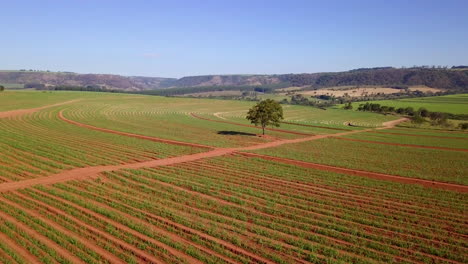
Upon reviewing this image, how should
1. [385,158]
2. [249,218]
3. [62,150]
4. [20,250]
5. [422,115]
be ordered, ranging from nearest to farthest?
[20,250] → [249,218] → [62,150] → [385,158] → [422,115]

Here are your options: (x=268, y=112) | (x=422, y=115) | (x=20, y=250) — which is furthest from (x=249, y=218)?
(x=422, y=115)

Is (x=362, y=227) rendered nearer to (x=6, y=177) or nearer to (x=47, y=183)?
(x=47, y=183)

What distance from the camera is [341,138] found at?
6231cm

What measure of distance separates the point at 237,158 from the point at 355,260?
79.6 feet

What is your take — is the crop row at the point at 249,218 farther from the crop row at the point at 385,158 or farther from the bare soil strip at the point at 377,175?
the crop row at the point at 385,158

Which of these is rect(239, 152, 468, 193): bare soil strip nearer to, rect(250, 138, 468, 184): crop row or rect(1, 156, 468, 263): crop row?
rect(250, 138, 468, 184): crop row

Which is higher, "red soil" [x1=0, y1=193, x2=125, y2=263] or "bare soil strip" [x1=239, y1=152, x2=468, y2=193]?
"red soil" [x1=0, y1=193, x2=125, y2=263]

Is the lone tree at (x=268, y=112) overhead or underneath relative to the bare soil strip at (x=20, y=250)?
overhead

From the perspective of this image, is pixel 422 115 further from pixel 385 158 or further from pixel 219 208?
pixel 219 208

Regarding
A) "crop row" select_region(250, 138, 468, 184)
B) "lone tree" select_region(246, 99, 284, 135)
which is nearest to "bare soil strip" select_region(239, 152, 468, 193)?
"crop row" select_region(250, 138, 468, 184)

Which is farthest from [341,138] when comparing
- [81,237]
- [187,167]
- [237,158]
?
[81,237]

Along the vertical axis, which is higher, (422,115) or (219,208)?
(219,208)

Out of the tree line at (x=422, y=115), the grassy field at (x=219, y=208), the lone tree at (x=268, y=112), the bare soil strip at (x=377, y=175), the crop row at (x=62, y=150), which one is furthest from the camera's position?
the tree line at (x=422, y=115)

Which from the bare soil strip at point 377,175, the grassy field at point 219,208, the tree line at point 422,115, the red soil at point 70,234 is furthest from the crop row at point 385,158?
the tree line at point 422,115
